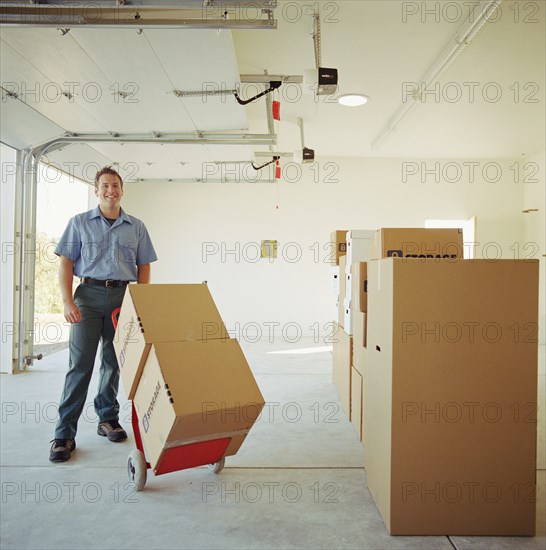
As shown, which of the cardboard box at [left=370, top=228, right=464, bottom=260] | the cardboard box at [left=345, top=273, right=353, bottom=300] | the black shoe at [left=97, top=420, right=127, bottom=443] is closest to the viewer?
the cardboard box at [left=370, top=228, right=464, bottom=260]

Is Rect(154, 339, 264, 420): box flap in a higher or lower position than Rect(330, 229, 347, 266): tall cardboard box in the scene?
lower

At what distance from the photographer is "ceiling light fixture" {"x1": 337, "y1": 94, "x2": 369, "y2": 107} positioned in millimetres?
4742

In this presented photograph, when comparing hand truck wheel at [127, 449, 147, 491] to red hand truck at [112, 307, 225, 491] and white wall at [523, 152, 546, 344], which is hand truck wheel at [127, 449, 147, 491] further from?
white wall at [523, 152, 546, 344]

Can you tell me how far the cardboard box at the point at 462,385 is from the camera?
70.4 inches

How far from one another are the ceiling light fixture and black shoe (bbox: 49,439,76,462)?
12.9ft

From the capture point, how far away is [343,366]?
350cm

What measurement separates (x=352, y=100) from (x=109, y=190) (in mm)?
3121

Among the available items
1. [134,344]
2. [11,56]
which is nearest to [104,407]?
[134,344]

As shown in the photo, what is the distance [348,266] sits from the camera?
3.34 meters

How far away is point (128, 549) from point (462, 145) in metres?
6.52

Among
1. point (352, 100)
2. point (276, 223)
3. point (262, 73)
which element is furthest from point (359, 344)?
point (276, 223)

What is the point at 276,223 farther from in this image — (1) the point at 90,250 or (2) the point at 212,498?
(2) the point at 212,498

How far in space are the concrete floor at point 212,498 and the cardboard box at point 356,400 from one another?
0.27 feet

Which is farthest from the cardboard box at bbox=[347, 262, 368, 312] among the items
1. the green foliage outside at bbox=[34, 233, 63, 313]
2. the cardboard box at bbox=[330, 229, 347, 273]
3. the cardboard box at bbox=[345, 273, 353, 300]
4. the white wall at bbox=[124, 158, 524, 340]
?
the white wall at bbox=[124, 158, 524, 340]
